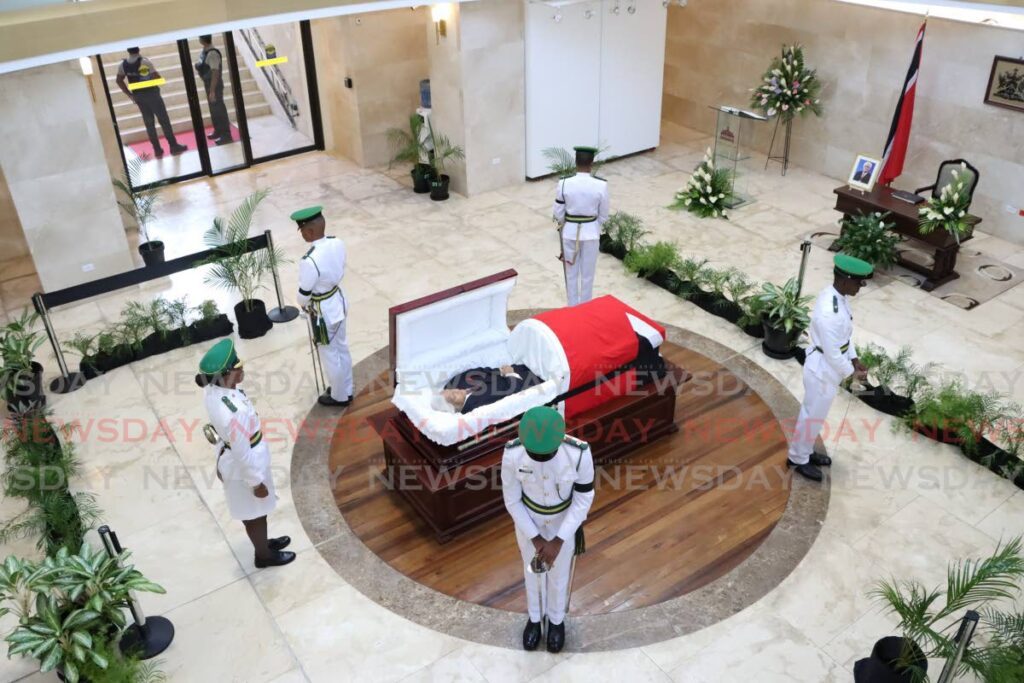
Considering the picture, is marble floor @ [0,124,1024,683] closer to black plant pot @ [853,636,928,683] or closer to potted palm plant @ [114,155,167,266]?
black plant pot @ [853,636,928,683]

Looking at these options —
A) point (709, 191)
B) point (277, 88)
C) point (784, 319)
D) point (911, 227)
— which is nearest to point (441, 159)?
point (709, 191)

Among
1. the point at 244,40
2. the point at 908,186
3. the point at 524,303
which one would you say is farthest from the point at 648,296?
the point at 244,40

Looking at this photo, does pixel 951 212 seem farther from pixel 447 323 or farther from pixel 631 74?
pixel 447 323

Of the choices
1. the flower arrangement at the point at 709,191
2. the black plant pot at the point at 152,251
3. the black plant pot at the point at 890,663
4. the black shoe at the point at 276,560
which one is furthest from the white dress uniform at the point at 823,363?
the black plant pot at the point at 152,251

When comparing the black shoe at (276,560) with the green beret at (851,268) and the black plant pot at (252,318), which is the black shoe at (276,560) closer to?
the black plant pot at (252,318)

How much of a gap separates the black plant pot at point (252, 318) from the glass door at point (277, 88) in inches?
194

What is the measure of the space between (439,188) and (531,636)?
6.98 m

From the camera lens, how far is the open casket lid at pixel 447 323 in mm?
6172

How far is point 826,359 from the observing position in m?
5.95

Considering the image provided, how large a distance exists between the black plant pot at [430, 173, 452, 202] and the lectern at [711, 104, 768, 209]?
3282 mm

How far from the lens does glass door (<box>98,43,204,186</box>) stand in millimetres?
11680

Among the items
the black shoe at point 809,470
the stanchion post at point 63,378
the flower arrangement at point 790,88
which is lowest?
the black shoe at point 809,470

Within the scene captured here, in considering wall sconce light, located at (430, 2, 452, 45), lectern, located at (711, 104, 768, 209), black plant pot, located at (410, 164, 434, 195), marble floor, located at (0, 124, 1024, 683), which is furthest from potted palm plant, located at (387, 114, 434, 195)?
lectern, located at (711, 104, 768, 209)

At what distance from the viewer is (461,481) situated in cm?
571
